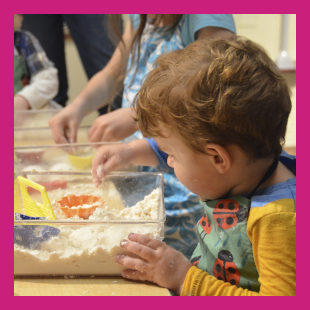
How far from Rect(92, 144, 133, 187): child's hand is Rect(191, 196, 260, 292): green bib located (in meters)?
0.24

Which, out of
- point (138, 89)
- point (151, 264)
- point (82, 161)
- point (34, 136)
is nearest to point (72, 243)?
point (151, 264)

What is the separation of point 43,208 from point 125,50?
2.23 ft

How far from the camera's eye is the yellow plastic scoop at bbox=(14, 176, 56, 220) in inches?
26.6

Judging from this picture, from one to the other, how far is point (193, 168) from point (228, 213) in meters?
0.10

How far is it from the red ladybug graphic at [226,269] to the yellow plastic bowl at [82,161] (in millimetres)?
480

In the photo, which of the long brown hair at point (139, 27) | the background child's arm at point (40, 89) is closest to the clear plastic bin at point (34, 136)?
the long brown hair at point (139, 27)

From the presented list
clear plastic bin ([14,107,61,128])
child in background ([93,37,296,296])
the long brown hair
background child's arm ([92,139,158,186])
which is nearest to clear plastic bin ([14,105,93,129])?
clear plastic bin ([14,107,61,128])

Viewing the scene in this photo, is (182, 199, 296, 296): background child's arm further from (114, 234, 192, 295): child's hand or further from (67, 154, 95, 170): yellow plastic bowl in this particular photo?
(67, 154, 95, 170): yellow plastic bowl

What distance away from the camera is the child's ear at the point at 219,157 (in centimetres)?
57

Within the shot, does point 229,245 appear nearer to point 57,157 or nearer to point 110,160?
point 110,160

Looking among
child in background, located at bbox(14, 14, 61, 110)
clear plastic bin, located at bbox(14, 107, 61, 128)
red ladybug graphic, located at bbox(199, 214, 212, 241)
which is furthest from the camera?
child in background, located at bbox(14, 14, 61, 110)

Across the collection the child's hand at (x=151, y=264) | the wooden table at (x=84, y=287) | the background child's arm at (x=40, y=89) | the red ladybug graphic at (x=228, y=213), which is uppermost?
the background child's arm at (x=40, y=89)

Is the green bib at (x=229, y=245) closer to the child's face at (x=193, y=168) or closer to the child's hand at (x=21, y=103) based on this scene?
the child's face at (x=193, y=168)

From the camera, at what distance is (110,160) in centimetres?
80
